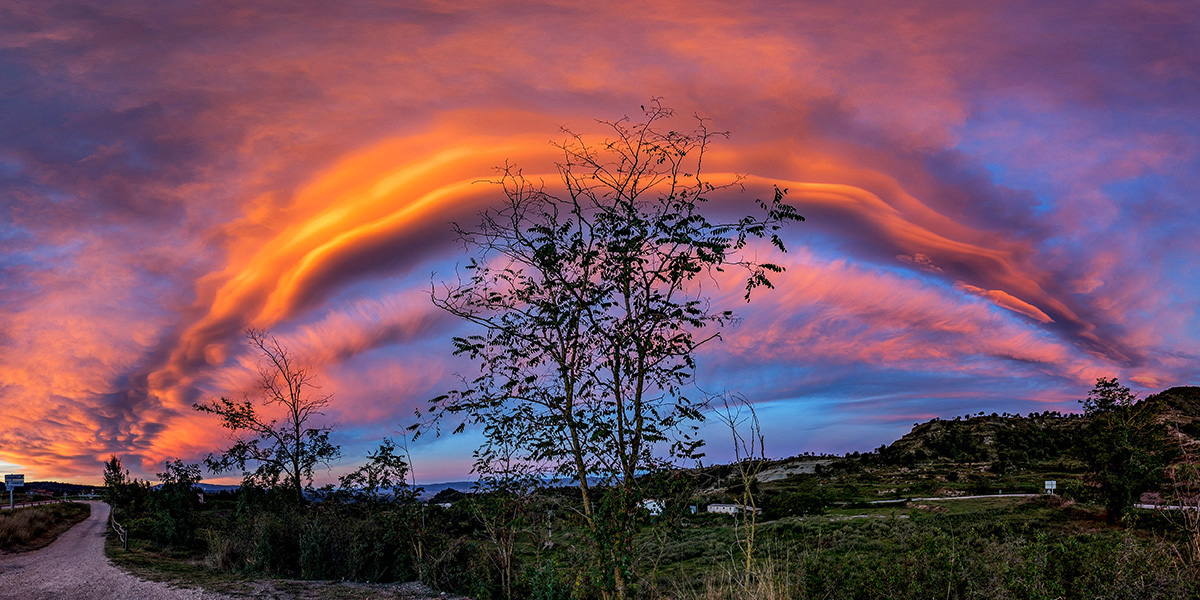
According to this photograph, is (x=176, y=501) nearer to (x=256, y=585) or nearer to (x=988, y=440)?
(x=256, y=585)

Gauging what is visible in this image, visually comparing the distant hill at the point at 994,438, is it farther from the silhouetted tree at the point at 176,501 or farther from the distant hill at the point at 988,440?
the silhouetted tree at the point at 176,501

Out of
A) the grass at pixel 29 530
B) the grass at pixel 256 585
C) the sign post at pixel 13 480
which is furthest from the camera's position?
the sign post at pixel 13 480

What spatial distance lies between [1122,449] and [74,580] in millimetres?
29698

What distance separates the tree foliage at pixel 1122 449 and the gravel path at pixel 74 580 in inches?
987

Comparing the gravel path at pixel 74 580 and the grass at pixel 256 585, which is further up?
the gravel path at pixel 74 580

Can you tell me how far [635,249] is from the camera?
296 inches

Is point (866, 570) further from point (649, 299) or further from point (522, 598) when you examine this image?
point (522, 598)

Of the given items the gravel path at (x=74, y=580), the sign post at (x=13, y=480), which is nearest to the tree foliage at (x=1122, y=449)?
the gravel path at (x=74, y=580)

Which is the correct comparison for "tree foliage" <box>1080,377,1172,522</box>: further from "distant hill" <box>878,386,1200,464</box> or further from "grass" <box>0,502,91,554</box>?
"distant hill" <box>878,386,1200,464</box>

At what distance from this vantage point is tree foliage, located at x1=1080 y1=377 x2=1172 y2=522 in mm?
21484

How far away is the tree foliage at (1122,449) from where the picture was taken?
70.5 ft

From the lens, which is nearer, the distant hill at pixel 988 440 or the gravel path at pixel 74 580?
the gravel path at pixel 74 580

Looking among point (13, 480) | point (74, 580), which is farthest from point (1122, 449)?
point (13, 480)

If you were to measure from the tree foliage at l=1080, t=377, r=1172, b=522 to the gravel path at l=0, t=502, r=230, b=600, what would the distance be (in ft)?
82.3
